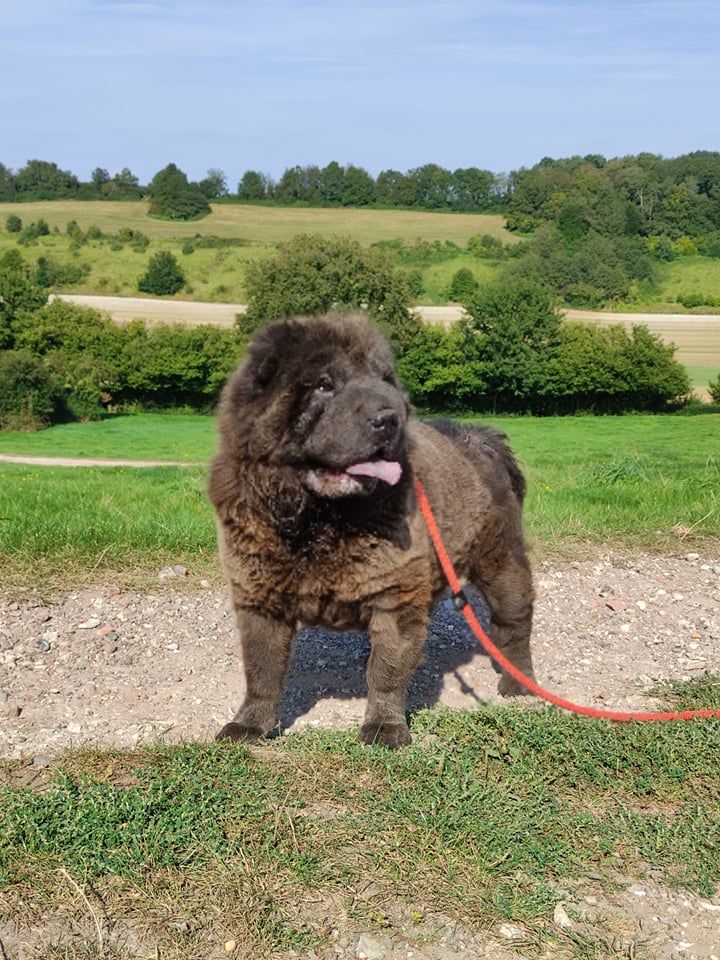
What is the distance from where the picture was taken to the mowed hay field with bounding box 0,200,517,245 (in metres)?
94.2

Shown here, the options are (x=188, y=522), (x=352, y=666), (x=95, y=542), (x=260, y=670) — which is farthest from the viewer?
(x=188, y=522)

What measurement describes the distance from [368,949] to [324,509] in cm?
193

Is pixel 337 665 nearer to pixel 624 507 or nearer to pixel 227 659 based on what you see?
pixel 227 659

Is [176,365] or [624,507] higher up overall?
[624,507]

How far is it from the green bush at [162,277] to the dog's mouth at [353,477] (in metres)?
76.0

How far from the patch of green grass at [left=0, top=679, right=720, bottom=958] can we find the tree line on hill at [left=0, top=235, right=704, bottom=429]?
4662 cm

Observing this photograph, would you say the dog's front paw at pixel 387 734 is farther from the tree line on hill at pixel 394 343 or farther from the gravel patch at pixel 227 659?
the tree line on hill at pixel 394 343

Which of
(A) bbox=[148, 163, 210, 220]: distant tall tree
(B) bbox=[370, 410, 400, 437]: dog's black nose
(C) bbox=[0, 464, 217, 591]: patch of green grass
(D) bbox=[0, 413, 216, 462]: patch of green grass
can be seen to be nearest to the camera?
(B) bbox=[370, 410, 400, 437]: dog's black nose

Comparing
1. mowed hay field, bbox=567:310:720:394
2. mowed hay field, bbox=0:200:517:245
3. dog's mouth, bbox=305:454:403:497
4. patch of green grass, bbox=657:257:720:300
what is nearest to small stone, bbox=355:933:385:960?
dog's mouth, bbox=305:454:403:497

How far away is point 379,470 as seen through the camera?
14.6 ft

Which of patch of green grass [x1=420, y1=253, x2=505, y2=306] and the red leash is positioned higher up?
the red leash

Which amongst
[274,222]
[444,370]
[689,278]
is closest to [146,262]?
[274,222]

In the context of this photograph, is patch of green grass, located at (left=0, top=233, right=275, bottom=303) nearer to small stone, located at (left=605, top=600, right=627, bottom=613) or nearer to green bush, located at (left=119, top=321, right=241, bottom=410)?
green bush, located at (left=119, top=321, right=241, bottom=410)

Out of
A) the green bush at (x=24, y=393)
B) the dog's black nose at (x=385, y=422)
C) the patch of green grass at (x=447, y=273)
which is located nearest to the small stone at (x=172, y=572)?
the dog's black nose at (x=385, y=422)
